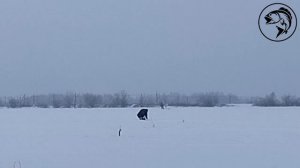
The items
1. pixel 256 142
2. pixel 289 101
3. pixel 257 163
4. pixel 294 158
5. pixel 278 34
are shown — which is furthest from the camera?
pixel 289 101

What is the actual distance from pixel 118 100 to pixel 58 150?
72670mm

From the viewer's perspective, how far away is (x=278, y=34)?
500cm

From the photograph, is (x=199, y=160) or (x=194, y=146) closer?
(x=199, y=160)

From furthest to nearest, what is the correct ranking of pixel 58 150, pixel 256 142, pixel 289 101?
pixel 289 101
pixel 256 142
pixel 58 150

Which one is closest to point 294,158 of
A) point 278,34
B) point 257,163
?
point 257,163

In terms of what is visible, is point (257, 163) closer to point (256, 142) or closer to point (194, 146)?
point (194, 146)

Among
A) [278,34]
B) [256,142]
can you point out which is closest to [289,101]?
[256,142]

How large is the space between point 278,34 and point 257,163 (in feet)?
20.0

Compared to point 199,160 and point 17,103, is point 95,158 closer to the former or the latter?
point 199,160

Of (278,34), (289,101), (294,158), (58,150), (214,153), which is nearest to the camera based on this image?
(278,34)

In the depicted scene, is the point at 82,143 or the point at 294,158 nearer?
the point at 294,158

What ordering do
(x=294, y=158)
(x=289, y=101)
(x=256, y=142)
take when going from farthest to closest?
(x=289, y=101), (x=256, y=142), (x=294, y=158)

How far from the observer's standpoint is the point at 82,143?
1535 centimetres

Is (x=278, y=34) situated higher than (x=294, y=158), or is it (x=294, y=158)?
(x=278, y=34)
